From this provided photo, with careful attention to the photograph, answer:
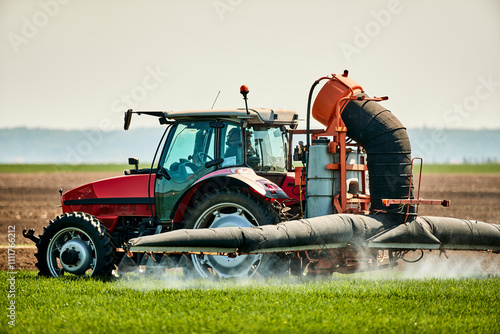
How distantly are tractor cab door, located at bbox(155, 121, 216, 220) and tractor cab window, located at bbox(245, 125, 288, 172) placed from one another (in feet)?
1.93

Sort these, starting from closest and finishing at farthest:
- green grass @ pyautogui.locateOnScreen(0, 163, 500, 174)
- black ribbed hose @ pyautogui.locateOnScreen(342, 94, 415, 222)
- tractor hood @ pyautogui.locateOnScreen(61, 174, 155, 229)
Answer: black ribbed hose @ pyautogui.locateOnScreen(342, 94, 415, 222) → tractor hood @ pyautogui.locateOnScreen(61, 174, 155, 229) → green grass @ pyautogui.locateOnScreen(0, 163, 500, 174)

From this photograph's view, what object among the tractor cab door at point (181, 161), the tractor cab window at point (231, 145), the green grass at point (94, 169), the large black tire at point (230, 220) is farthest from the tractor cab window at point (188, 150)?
the green grass at point (94, 169)

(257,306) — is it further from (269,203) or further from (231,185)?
(231,185)

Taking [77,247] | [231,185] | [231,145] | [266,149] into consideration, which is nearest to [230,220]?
[231,185]

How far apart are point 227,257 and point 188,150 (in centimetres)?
184

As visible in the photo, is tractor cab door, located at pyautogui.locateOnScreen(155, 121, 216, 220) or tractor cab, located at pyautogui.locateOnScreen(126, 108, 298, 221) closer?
tractor cab, located at pyautogui.locateOnScreen(126, 108, 298, 221)

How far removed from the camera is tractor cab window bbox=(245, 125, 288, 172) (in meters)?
10.8

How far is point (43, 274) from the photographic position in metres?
11.1

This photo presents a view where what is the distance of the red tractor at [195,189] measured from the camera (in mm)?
10062

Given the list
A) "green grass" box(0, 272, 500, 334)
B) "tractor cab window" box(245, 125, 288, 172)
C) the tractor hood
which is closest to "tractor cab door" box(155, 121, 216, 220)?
the tractor hood

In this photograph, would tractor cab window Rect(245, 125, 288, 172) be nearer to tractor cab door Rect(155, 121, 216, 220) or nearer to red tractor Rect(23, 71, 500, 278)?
red tractor Rect(23, 71, 500, 278)

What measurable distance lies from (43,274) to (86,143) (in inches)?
103

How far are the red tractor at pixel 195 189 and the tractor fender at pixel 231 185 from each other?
14mm

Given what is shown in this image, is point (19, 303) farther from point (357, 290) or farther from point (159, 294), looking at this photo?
point (357, 290)
